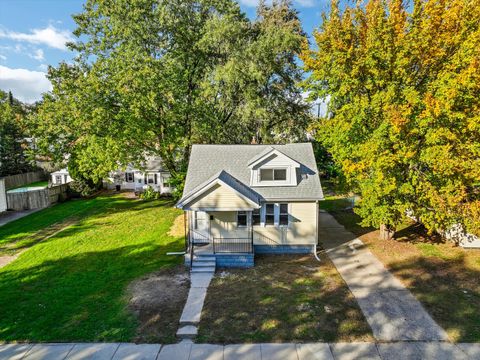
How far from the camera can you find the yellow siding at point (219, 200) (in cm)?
1496

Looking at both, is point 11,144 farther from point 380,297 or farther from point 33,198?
point 380,297

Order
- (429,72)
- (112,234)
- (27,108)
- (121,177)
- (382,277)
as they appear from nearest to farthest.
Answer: (382,277)
(429,72)
(112,234)
(121,177)
(27,108)

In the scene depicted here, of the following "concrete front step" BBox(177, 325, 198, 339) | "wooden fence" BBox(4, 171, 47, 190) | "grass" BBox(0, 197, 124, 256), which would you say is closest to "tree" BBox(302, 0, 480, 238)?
"concrete front step" BBox(177, 325, 198, 339)

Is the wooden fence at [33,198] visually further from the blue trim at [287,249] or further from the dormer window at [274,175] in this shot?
the dormer window at [274,175]

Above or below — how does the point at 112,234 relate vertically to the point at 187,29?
below

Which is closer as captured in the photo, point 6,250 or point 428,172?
point 428,172

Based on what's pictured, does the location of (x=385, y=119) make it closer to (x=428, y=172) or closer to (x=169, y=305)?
(x=428, y=172)

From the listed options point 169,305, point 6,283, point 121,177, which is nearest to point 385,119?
point 169,305

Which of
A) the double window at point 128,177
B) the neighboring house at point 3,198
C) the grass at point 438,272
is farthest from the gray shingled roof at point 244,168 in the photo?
the double window at point 128,177

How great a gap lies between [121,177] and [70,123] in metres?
14.7

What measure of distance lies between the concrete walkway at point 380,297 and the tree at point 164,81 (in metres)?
13.3

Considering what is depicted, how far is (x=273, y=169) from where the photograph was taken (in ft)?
54.7

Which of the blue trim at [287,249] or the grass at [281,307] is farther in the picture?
the blue trim at [287,249]

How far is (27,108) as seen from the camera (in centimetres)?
5466
